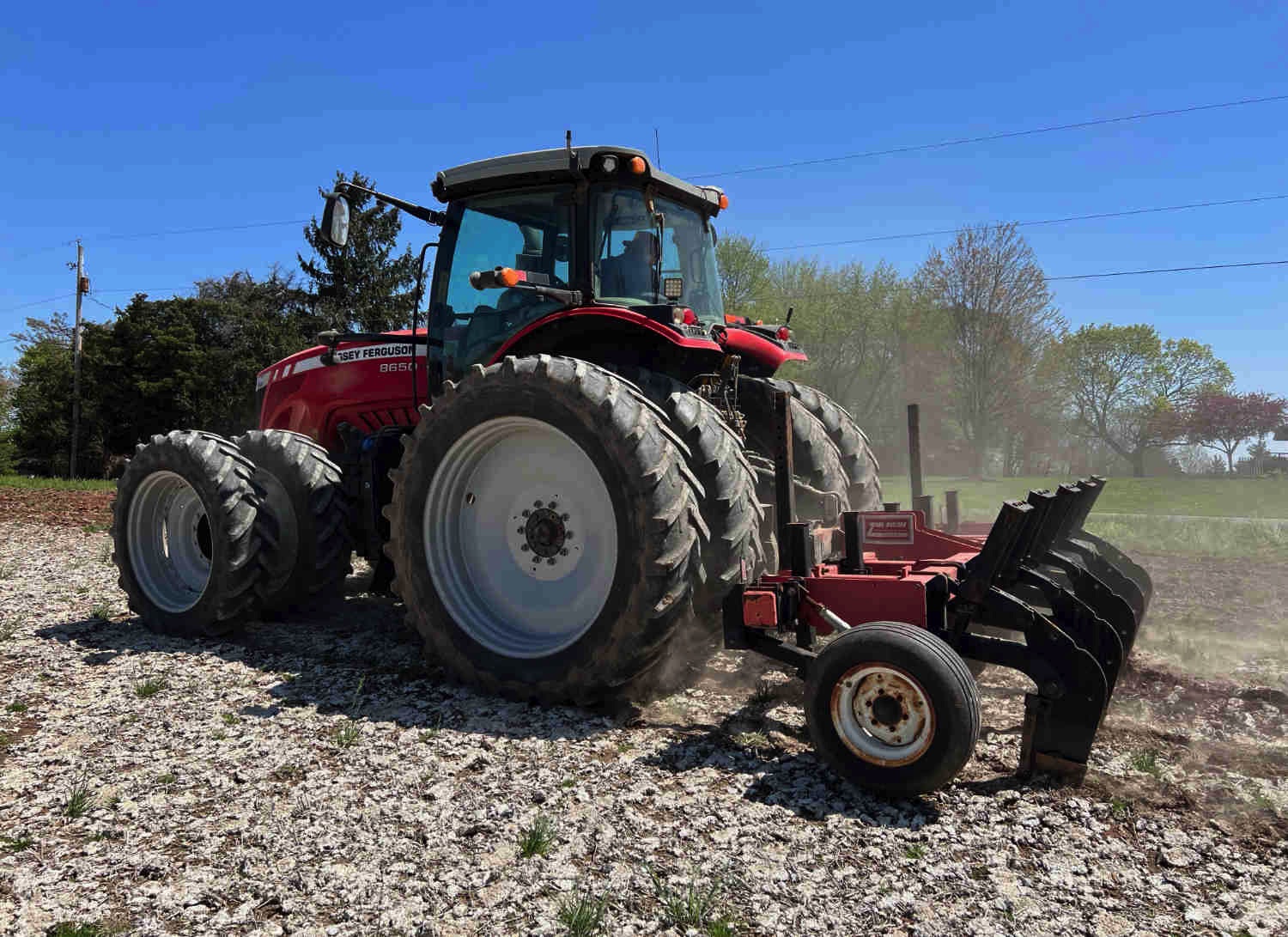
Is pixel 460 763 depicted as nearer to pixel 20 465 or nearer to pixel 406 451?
pixel 406 451

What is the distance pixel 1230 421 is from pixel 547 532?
4080 cm

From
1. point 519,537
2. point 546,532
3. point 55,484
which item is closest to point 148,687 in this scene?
point 519,537

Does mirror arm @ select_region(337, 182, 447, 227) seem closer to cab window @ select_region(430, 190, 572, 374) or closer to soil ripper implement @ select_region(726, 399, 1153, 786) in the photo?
cab window @ select_region(430, 190, 572, 374)

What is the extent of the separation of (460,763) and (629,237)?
9.95 ft

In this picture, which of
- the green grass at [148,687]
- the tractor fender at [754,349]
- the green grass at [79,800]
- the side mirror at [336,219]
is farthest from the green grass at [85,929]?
the side mirror at [336,219]

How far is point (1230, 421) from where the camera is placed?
37219 millimetres

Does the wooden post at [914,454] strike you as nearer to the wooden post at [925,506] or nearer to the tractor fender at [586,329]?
the wooden post at [925,506]

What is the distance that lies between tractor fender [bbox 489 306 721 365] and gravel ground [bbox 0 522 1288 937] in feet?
5.94

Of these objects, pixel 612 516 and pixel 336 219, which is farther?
pixel 336 219

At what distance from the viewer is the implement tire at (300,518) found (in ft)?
19.1

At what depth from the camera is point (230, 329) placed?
3628 cm

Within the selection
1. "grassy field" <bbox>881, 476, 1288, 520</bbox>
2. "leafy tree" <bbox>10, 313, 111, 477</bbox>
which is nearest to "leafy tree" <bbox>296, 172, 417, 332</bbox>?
"leafy tree" <bbox>10, 313, 111, 477</bbox>

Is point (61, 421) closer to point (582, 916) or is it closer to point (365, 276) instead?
point (365, 276)

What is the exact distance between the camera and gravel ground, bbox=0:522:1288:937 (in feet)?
8.67
